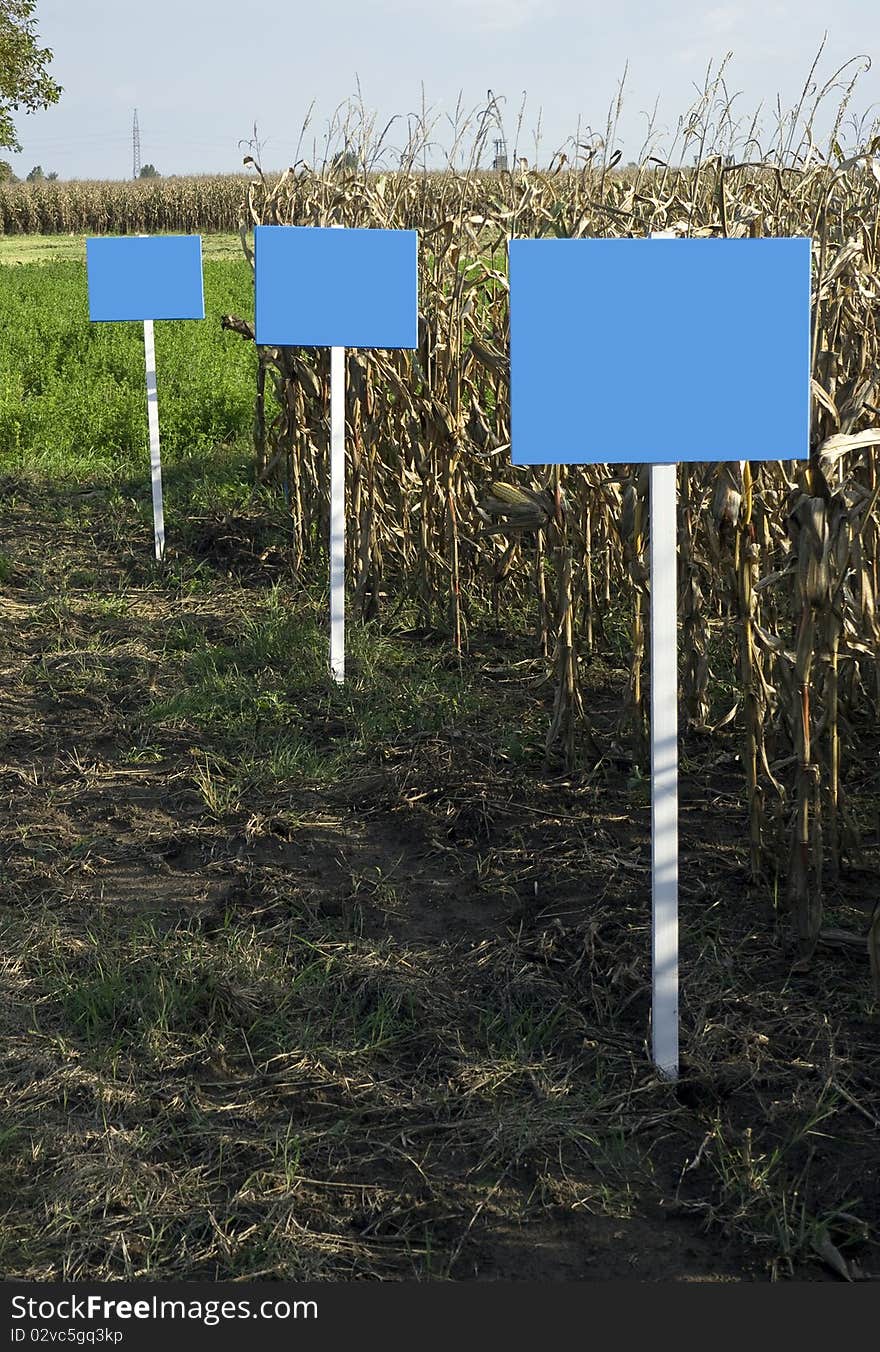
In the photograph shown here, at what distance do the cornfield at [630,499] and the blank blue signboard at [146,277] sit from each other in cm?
37

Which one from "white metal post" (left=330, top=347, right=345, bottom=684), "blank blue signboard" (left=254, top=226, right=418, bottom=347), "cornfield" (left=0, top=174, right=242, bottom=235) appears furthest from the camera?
"cornfield" (left=0, top=174, right=242, bottom=235)

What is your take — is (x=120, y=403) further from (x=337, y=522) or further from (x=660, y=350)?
(x=660, y=350)

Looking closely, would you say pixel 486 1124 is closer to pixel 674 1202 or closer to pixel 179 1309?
pixel 674 1202

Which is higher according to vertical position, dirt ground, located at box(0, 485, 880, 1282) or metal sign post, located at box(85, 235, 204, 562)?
metal sign post, located at box(85, 235, 204, 562)

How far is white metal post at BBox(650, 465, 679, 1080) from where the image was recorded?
2.85 meters

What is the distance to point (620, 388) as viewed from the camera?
2.73m

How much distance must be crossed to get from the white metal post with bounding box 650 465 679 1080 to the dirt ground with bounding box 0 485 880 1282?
133mm

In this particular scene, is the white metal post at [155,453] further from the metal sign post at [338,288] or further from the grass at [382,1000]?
the metal sign post at [338,288]

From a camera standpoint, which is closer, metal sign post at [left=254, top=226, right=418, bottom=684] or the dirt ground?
the dirt ground

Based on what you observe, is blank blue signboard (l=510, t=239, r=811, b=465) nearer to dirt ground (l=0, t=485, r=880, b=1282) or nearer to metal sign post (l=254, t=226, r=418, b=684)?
dirt ground (l=0, t=485, r=880, b=1282)

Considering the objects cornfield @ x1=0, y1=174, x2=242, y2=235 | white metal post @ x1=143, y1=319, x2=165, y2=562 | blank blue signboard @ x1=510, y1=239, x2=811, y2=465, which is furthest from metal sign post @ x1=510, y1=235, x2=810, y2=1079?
cornfield @ x1=0, y1=174, x2=242, y2=235

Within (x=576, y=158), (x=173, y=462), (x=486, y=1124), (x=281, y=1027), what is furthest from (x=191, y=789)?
(x=173, y=462)

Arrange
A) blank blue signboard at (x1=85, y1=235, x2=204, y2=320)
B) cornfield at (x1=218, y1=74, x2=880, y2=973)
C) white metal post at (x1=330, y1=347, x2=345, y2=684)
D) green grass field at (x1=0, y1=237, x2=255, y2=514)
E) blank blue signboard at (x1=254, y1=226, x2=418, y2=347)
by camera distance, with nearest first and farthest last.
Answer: cornfield at (x1=218, y1=74, x2=880, y2=973) < blank blue signboard at (x1=254, y1=226, x2=418, y2=347) < white metal post at (x1=330, y1=347, x2=345, y2=684) < blank blue signboard at (x1=85, y1=235, x2=204, y2=320) < green grass field at (x1=0, y1=237, x2=255, y2=514)

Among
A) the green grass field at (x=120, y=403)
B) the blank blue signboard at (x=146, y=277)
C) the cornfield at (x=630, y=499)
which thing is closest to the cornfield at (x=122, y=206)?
the green grass field at (x=120, y=403)
